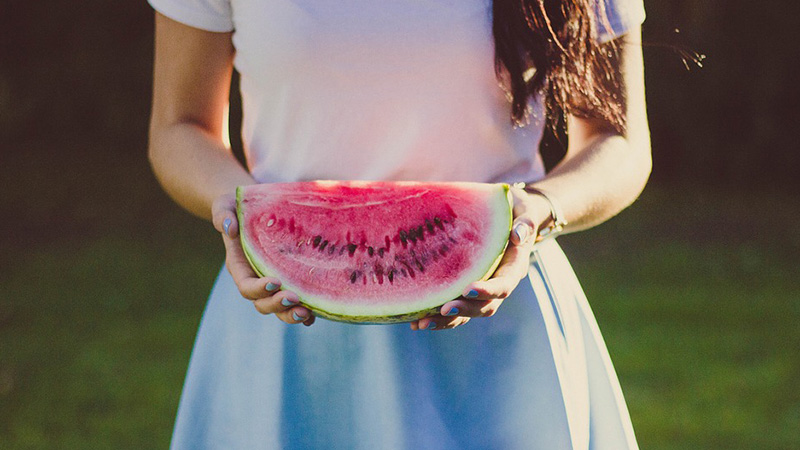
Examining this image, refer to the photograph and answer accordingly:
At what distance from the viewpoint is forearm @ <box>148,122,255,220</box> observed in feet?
5.31

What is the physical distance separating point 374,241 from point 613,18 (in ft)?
1.81

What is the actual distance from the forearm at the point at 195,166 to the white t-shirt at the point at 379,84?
0.34ft

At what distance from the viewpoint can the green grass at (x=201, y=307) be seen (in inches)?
175

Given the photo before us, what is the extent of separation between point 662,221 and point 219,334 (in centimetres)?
670

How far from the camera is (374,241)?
5.23 feet

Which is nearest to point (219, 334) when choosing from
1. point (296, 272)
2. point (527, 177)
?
point (296, 272)

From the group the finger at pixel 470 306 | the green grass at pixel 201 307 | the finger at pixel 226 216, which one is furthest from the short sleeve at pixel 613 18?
the green grass at pixel 201 307

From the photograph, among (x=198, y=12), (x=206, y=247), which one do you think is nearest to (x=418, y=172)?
(x=198, y=12)

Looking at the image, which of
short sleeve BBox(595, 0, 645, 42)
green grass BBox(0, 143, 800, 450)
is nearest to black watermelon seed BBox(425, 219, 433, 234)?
short sleeve BBox(595, 0, 645, 42)

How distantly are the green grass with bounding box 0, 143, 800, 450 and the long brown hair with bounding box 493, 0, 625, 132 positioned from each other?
2.83 metres

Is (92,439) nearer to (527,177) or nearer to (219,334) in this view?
(219,334)

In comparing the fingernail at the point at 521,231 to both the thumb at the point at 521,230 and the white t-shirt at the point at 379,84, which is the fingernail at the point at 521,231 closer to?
the thumb at the point at 521,230

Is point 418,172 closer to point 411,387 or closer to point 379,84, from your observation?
point 379,84

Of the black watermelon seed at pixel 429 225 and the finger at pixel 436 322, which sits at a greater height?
the finger at pixel 436 322
